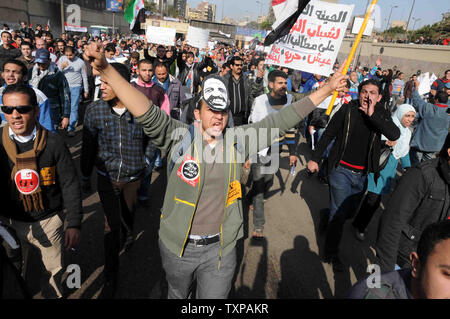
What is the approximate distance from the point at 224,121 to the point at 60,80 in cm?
513

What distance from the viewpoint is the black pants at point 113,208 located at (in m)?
3.05

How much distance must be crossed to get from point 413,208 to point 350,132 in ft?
5.11

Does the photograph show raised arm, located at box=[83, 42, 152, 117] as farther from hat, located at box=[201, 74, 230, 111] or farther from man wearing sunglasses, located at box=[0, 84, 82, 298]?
man wearing sunglasses, located at box=[0, 84, 82, 298]

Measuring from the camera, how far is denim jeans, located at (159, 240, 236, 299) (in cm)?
215

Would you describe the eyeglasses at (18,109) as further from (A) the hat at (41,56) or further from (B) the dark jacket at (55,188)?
(A) the hat at (41,56)

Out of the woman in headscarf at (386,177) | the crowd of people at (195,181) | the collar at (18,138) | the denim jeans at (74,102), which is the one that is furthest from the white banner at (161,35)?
the collar at (18,138)

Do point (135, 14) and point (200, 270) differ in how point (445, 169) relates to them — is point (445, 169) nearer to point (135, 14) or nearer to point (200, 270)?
point (200, 270)

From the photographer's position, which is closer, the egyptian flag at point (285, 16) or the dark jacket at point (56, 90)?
the egyptian flag at point (285, 16)

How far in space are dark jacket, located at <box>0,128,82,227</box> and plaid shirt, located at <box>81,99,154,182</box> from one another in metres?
0.61

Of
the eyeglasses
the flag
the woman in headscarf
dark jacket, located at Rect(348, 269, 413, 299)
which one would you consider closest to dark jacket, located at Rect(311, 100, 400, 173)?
the woman in headscarf

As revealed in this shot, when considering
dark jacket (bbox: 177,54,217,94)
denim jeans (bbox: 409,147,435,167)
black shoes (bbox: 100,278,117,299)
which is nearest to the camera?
black shoes (bbox: 100,278,117,299)

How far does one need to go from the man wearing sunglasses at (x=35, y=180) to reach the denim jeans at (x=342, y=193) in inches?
111

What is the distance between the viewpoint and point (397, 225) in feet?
7.45
